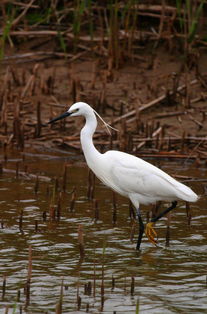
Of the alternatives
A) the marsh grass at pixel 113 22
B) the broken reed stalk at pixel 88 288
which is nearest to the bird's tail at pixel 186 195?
the broken reed stalk at pixel 88 288

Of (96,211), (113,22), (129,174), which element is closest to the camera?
(129,174)

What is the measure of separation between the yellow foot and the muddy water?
0.30 ft

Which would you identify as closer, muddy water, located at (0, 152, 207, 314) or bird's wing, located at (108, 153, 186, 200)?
muddy water, located at (0, 152, 207, 314)

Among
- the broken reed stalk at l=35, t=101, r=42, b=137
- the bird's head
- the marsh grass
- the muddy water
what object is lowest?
the muddy water

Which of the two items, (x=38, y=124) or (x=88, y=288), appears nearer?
(x=88, y=288)

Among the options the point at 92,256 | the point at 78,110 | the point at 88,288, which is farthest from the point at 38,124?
the point at 88,288

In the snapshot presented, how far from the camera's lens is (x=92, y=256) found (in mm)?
7027

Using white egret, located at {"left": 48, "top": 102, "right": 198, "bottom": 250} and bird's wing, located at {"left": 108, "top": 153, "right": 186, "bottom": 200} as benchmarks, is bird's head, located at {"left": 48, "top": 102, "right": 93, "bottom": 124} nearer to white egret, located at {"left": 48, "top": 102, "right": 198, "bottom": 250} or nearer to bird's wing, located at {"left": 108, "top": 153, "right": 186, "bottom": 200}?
white egret, located at {"left": 48, "top": 102, "right": 198, "bottom": 250}

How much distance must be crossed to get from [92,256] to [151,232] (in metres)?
0.83

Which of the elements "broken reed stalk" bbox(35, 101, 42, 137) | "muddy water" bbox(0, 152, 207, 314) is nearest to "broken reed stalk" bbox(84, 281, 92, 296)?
"muddy water" bbox(0, 152, 207, 314)

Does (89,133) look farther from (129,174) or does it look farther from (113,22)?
(113,22)

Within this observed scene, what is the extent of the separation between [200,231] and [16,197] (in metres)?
2.17

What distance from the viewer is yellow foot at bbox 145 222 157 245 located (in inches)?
297

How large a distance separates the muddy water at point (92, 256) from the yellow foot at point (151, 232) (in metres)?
0.09
